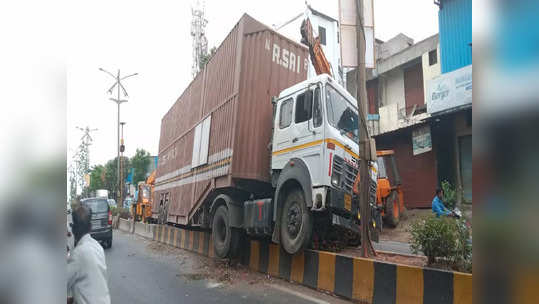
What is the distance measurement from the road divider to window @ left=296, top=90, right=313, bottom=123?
86.6 inches

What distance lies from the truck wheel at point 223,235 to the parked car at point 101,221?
5891 mm

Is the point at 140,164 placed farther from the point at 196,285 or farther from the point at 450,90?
the point at 196,285

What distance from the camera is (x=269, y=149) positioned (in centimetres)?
743

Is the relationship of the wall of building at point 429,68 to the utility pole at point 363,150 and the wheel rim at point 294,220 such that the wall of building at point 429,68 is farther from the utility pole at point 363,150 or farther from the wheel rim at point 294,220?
the wheel rim at point 294,220

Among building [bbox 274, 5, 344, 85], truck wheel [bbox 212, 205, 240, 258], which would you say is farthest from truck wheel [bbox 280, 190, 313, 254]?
building [bbox 274, 5, 344, 85]

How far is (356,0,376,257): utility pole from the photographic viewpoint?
18.9ft

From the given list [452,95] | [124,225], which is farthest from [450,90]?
[124,225]

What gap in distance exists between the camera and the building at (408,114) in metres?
15.3

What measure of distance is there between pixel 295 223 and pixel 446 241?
231cm

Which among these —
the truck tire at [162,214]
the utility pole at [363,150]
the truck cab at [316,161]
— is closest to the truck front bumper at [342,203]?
the truck cab at [316,161]

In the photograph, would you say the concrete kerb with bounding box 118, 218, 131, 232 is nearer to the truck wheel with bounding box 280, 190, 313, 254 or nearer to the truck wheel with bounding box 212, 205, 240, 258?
the truck wheel with bounding box 212, 205, 240, 258

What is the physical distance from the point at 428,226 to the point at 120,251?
9.97m

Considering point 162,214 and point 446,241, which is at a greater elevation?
point 446,241

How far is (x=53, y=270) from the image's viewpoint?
4.58ft
